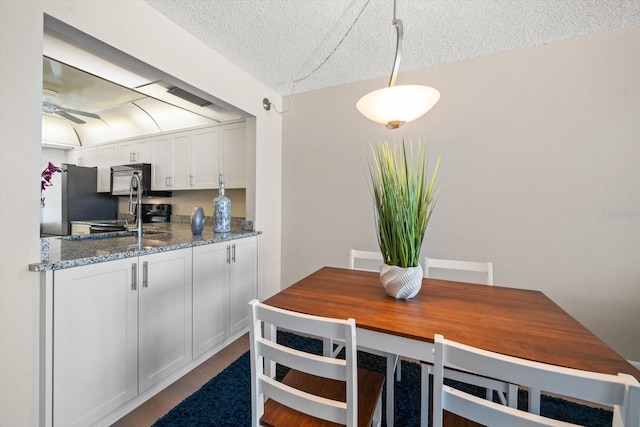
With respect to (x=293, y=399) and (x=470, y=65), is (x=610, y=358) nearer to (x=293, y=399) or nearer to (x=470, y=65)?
(x=293, y=399)

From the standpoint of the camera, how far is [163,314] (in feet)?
5.56

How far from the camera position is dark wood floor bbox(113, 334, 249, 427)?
149 centimetres

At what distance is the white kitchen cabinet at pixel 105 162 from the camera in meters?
3.79

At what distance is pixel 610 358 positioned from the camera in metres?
0.81

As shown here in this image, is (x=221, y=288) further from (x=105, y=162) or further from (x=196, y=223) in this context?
(x=105, y=162)

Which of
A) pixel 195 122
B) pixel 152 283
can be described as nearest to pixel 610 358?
pixel 152 283

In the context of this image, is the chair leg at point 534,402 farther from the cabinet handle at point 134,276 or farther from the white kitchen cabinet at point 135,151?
the white kitchen cabinet at point 135,151

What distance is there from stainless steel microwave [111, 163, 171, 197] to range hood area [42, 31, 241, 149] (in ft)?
1.57

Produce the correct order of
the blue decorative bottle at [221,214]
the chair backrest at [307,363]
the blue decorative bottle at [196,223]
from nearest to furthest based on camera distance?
1. the chair backrest at [307,363]
2. the blue decorative bottle at [196,223]
3. the blue decorative bottle at [221,214]

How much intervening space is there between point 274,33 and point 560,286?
2856mm

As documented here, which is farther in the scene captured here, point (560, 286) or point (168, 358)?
point (560, 286)

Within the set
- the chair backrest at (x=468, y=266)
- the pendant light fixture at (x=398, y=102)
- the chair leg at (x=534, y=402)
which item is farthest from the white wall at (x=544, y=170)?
the chair leg at (x=534, y=402)

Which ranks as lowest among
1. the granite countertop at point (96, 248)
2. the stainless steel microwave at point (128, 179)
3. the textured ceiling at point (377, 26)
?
the granite countertop at point (96, 248)

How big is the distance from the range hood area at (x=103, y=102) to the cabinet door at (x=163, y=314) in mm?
1409
